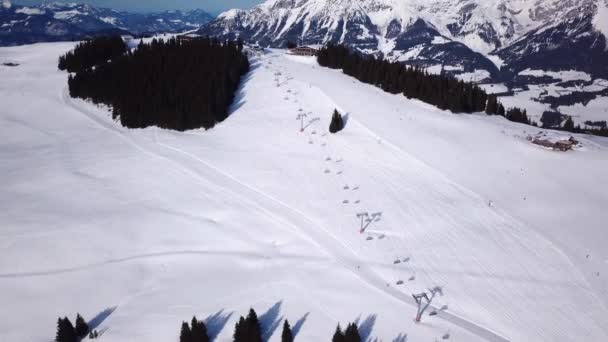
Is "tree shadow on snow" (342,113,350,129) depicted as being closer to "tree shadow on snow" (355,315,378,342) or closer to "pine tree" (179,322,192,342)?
"tree shadow on snow" (355,315,378,342)

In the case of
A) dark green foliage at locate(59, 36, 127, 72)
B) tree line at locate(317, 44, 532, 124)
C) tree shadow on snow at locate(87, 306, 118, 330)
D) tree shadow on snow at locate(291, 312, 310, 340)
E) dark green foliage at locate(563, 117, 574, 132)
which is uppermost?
dark green foliage at locate(59, 36, 127, 72)

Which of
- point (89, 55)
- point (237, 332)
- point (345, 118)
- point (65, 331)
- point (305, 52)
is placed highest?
point (305, 52)

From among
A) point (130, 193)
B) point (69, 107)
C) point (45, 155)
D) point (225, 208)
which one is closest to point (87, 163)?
point (45, 155)

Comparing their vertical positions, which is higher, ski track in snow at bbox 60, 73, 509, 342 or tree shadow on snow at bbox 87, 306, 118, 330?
ski track in snow at bbox 60, 73, 509, 342

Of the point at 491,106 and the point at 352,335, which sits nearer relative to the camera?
the point at 352,335

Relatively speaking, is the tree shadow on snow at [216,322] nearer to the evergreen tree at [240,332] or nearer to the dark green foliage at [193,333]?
the dark green foliage at [193,333]

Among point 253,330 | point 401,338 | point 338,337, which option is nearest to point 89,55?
point 253,330

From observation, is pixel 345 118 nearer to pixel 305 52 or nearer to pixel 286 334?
→ pixel 286 334

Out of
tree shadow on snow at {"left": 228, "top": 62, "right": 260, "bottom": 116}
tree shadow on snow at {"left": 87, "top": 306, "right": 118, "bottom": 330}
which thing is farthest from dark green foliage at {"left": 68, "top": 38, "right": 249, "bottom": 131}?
tree shadow on snow at {"left": 87, "top": 306, "right": 118, "bottom": 330}
